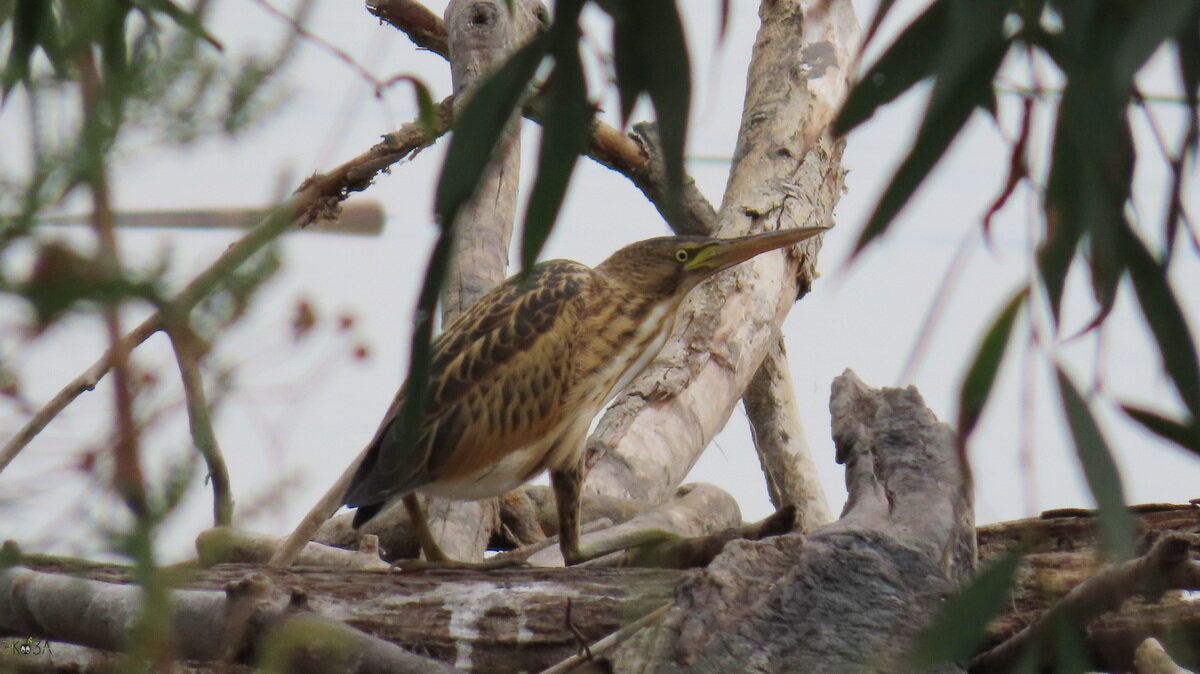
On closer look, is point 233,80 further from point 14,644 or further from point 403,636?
point 14,644

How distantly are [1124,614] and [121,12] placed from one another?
2.13m

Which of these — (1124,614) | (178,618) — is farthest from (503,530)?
(178,618)

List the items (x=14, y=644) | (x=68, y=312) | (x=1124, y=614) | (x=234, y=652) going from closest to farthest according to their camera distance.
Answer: (x=68, y=312) → (x=234, y=652) → (x=1124, y=614) → (x=14, y=644)

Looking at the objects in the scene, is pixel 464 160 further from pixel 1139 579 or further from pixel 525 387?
pixel 525 387

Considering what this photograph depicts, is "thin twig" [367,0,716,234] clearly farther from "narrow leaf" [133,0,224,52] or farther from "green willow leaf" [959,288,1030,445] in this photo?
"green willow leaf" [959,288,1030,445]

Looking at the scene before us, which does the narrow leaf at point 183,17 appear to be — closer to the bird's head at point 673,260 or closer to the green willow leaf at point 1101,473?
the green willow leaf at point 1101,473

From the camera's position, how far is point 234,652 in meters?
1.97

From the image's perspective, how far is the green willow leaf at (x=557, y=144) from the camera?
157 centimetres

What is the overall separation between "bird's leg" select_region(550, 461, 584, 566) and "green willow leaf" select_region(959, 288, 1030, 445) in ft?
8.89

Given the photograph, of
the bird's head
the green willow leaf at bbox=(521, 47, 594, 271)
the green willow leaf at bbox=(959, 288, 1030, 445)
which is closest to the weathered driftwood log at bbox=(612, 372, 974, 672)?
the green willow leaf at bbox=(959, 288, 1030, 445)

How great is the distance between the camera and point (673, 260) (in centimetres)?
472

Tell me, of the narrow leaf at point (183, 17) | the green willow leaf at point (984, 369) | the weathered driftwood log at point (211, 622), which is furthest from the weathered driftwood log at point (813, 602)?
the narrow leaf at point (183, 17)

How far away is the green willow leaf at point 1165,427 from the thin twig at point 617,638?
1057mm

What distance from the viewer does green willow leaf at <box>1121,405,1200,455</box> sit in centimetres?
159
